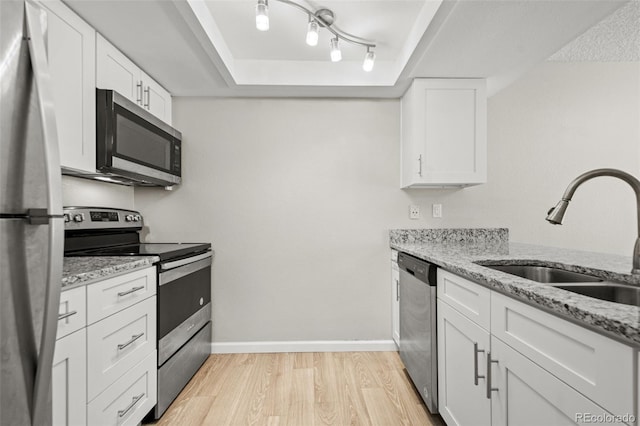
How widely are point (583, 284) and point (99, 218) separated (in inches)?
102

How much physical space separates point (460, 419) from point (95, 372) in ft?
5.02

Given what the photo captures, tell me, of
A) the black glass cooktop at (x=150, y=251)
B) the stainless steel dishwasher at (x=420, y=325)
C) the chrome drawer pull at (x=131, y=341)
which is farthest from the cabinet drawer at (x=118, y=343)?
the stainless steel dishwasher at (x=420, y=325)

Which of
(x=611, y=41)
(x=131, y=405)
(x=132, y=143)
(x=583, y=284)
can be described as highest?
(x=611, y=41)

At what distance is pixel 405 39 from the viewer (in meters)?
2.21

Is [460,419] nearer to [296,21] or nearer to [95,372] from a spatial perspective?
[95,372]

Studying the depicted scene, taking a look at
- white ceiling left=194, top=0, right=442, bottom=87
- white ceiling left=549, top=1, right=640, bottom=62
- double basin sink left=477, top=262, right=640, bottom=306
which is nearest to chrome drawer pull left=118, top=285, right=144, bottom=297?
white ceiling left=194, top=0, right=442, bottom=87

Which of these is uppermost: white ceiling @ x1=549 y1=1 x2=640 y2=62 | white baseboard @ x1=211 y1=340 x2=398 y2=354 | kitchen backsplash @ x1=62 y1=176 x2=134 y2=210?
white ceiling @ x1=549 y1=1 x2=640 y2=62

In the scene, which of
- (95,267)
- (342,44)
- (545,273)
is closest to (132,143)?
(95,267)

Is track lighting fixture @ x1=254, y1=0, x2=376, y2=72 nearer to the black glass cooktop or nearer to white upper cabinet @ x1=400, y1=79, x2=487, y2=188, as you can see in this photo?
white upper cabinet @ x1=400, y1=79, x2=487, y2=188

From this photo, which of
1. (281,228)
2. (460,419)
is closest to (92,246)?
(281,228)

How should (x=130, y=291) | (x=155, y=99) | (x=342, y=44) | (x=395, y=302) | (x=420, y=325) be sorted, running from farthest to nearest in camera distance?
1. (x=395, y=302)
2. (x=155, y=99)
3. (x=342, y=44)
4. (x=420, y=325)
5. (x=130, y=291)

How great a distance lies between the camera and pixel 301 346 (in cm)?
270

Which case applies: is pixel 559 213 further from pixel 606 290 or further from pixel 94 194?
pixel 94 194

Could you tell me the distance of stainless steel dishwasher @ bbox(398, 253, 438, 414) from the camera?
A: 172cm
